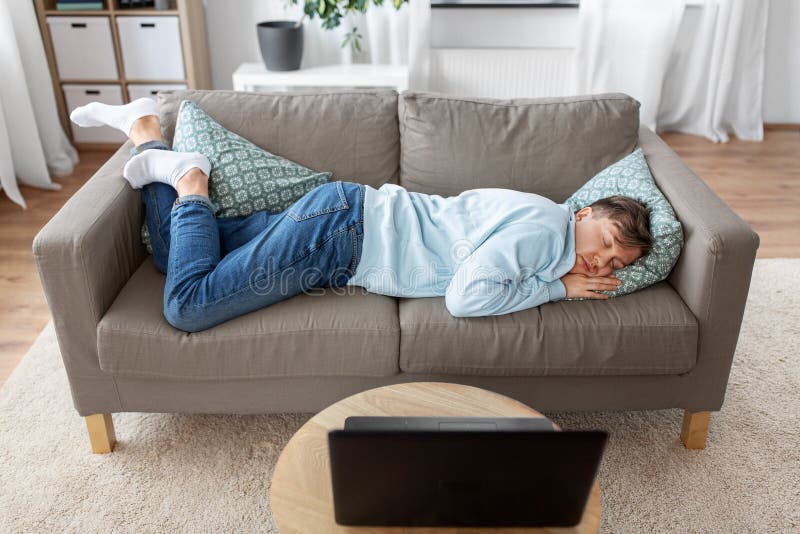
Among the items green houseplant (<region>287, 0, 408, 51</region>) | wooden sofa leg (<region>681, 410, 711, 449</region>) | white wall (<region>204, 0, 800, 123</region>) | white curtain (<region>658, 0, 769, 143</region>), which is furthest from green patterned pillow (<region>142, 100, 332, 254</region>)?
white curtain (<region>658, 0, 769, 143</region>)

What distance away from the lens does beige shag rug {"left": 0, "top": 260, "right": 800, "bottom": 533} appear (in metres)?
1.63

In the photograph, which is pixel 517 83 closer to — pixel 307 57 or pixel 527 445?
pixel 307 57

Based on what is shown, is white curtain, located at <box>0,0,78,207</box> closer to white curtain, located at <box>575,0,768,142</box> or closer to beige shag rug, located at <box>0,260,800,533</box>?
beige shag rug, located at <box>0,260,800,533</box>

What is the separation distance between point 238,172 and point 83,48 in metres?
2.04

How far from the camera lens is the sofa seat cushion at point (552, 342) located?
5.49 ft

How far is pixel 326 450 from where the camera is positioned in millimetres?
1308

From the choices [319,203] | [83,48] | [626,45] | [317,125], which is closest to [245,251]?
[319,203]

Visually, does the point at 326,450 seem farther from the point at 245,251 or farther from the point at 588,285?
the point at 588,285

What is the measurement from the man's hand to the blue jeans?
21.2 inches

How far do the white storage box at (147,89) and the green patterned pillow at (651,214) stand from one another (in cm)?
233

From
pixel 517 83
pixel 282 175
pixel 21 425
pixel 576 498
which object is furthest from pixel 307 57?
pixel 576 498

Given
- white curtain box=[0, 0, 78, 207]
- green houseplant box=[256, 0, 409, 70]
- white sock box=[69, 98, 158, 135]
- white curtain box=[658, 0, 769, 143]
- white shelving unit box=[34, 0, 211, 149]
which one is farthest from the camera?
white curtain box=[658, 0, 769, 143]

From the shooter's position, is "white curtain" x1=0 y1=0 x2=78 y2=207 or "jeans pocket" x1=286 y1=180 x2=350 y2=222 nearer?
"jeans pocket" x1=286 y1=180 x2=350 y2=222

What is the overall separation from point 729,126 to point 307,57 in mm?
2507
